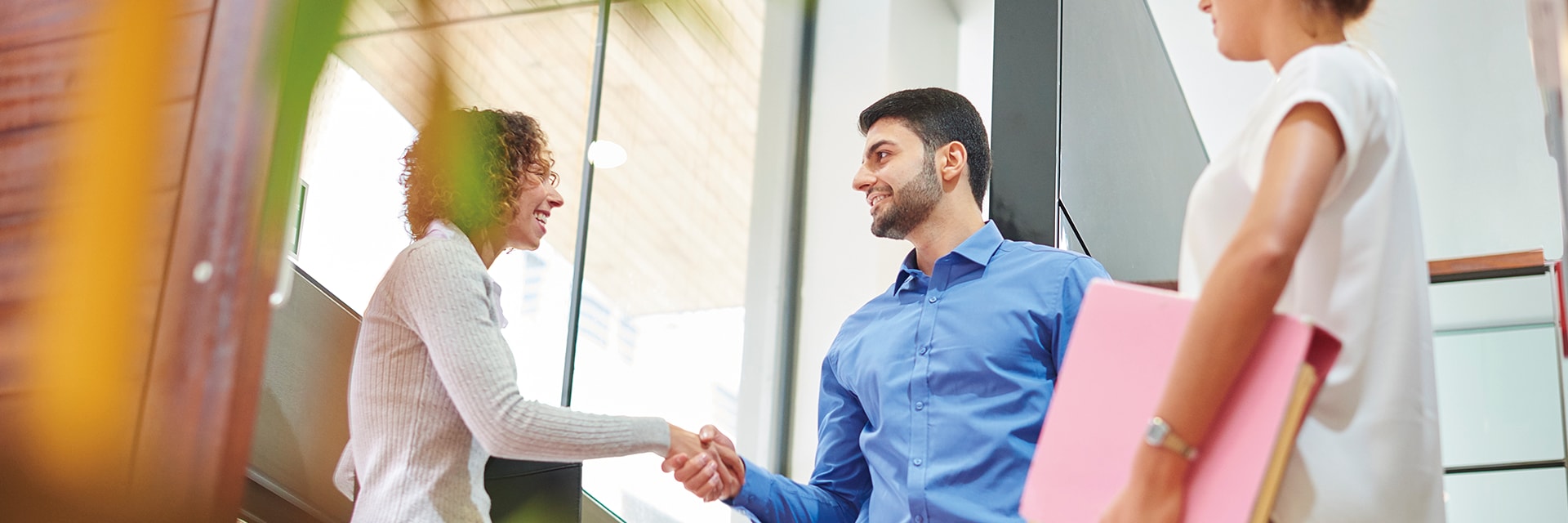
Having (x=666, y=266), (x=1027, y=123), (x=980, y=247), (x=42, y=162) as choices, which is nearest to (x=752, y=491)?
(x=980, y=247)

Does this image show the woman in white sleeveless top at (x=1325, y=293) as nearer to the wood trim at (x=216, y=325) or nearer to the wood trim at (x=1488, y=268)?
the wood trim at (x=216, y=325)

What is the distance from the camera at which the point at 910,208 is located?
222 centimetres

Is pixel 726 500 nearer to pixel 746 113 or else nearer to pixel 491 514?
pixel 491 514

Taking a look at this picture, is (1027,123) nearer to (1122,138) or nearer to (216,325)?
(1122,138)

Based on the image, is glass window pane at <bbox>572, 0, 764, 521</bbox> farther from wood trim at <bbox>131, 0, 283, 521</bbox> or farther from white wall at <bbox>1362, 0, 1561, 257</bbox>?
wood trim at <bbox>131, 0, 283, 521</bbox>

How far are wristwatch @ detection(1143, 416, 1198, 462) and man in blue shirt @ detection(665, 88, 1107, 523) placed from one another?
103 cm

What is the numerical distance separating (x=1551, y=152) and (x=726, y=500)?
1557 mm

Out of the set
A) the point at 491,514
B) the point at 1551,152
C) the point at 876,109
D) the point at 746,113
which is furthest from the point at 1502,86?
the point at 1551,152

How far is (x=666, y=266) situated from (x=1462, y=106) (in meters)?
3.29

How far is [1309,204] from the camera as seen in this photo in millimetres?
760

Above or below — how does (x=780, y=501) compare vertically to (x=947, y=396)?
below

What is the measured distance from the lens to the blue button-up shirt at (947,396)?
70.5 inches

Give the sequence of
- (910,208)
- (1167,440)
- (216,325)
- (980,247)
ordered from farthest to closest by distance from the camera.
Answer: (910,208)
(980,247)
(1167,440)
(216,325)

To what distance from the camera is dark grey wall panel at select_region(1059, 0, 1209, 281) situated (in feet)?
8.43
